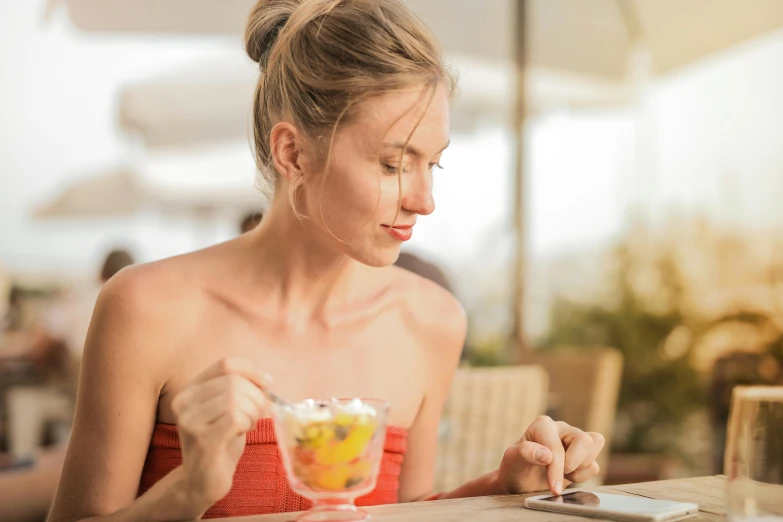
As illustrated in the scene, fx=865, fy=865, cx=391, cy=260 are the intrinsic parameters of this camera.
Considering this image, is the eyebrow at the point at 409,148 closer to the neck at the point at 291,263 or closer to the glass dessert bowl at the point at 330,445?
the neck at the point at 291,263

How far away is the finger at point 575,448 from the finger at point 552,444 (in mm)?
13

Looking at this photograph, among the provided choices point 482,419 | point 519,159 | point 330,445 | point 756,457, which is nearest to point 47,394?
point 519,159

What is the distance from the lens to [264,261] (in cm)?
143

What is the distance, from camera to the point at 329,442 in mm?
898

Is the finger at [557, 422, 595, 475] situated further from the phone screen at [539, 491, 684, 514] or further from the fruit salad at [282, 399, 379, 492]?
the fruit salad at [282, 399, 379, 492]

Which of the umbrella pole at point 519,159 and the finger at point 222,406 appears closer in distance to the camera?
the finger at point 222,406

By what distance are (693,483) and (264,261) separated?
0.74 m

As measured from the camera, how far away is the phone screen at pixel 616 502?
3.14ft

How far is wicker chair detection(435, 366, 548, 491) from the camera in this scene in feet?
8.70

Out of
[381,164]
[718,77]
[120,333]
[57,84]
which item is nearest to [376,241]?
[381,164]

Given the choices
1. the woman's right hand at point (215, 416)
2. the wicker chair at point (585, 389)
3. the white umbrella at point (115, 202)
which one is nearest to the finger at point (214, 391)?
the woman's right hand at point (215, 416)

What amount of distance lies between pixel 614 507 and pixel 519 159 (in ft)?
14.9

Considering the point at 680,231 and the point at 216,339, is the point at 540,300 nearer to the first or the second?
the point at 680,231

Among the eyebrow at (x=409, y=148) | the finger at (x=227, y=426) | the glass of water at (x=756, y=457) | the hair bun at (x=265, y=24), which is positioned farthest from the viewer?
the hair bun at (x=265, y=24)
